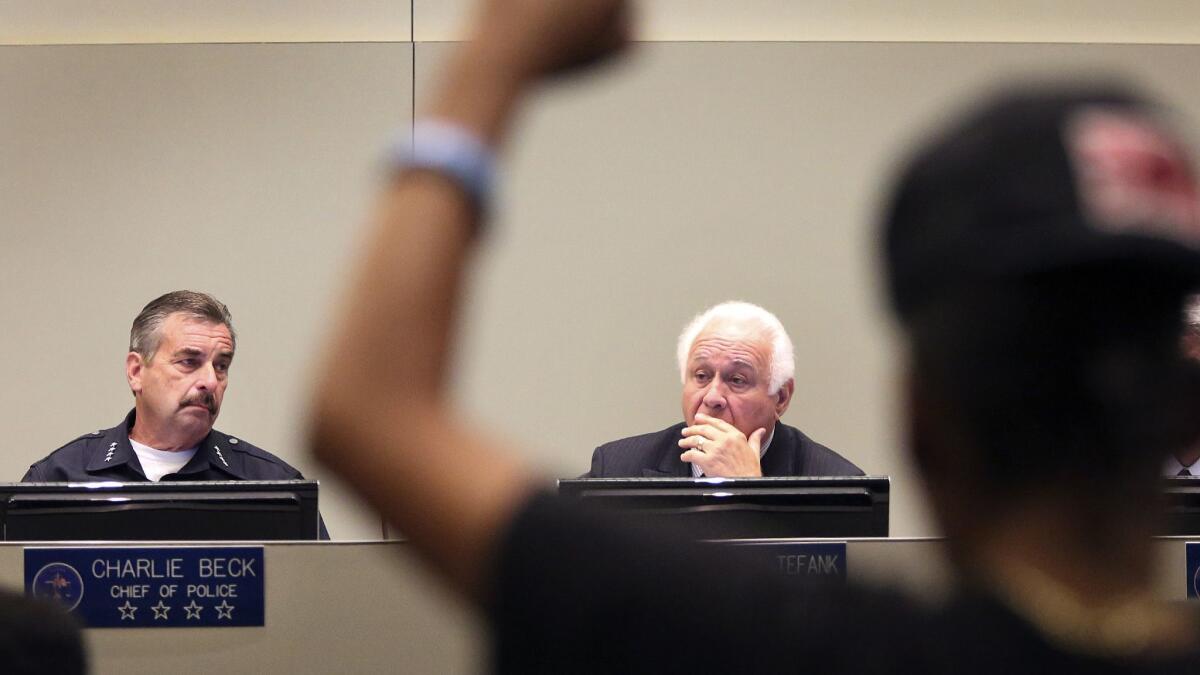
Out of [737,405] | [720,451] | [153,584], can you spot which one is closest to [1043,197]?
[153,584]

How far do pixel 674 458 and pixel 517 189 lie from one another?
1.69 m

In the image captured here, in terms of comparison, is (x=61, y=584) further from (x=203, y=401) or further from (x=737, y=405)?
(x=737, y=405)

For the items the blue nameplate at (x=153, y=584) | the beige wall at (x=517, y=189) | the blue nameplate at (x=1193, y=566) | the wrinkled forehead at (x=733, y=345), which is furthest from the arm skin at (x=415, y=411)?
the beige wall at (x=517, y=189)

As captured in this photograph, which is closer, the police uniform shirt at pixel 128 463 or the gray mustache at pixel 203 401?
the police uniform shirt at pixel 128 463

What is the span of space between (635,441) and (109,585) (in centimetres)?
174

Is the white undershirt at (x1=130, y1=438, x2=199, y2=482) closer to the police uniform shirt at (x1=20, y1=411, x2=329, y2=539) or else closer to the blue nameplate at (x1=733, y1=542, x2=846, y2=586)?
the police uniform shirt at (x1=20, y1=411, x2=329, y2=539)

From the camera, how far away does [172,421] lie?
12.1 ft

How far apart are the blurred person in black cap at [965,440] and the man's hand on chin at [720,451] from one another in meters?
2.74

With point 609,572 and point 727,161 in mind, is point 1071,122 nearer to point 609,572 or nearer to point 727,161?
point 609,572

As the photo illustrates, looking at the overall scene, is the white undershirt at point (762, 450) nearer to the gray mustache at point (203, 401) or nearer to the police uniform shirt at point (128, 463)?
the police uniform shirt at point (128, 463)

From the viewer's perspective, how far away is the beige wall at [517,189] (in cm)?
502

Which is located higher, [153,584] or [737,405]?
[737,405]

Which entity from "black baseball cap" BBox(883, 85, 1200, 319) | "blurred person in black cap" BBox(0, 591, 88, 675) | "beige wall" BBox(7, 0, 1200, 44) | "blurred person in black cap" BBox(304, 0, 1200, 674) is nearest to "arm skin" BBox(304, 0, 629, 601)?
"blurred person in black cap" BBox(304, 0, 1200, 674)

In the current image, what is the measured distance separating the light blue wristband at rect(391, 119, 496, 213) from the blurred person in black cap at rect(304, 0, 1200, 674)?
0.02 metres
